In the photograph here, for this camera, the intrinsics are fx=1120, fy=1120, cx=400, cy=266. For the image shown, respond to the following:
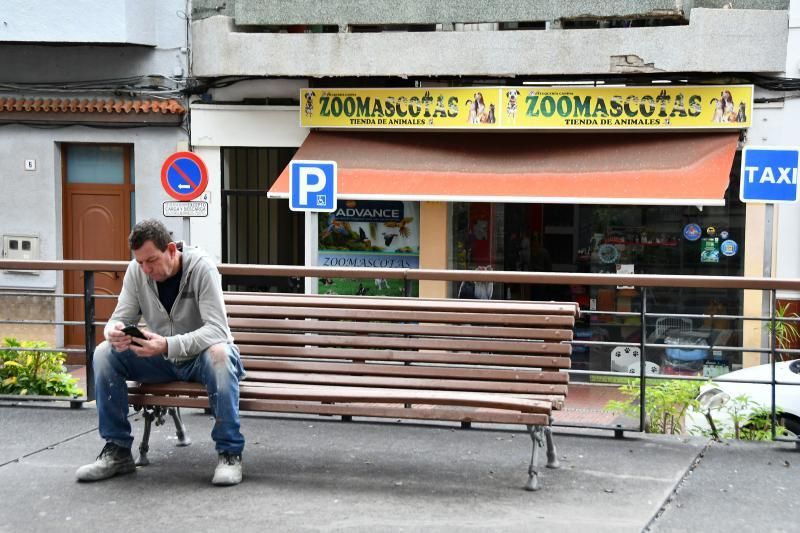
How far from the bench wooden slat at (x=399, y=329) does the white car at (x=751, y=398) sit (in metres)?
1.74

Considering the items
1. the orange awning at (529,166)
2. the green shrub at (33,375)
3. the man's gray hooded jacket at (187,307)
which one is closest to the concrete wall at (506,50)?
the orange awning at (529,166)

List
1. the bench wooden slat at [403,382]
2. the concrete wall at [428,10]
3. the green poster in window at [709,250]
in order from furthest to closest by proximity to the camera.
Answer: the green poster in window at [709,250] → the concrete wall at [428,10] → the bench wooden slat at [403,382]

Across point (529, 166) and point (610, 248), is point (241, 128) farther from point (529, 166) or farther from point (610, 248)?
point (610, 248)

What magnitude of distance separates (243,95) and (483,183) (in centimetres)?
426

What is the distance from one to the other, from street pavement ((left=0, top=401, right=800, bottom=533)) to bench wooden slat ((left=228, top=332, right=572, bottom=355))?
0.64m

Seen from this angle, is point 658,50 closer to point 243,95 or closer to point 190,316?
point 243,95

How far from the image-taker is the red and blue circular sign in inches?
520

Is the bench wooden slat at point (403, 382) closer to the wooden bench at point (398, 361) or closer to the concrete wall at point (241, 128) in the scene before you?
the wooden bench at point (398, 361)

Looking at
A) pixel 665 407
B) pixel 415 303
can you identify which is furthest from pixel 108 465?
pixel 665 407

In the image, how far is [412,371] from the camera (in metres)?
6.27

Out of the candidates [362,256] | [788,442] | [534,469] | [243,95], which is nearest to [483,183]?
[362,256]

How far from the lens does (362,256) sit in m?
16.7

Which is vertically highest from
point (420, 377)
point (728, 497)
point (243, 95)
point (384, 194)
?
point (243, 95)

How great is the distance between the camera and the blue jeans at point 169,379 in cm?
573
